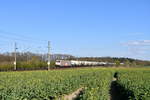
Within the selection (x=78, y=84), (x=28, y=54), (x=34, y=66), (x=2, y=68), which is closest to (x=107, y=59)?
(x=28, y=54)

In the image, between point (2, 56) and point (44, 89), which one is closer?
point (44, 89)

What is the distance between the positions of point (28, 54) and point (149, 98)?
9884 cm

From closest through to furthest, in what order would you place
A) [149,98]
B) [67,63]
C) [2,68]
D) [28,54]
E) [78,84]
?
[149,98] → [78,84] → [2,68] → [67,63] → [28,54]

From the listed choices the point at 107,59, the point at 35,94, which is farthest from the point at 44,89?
the point at 107,59

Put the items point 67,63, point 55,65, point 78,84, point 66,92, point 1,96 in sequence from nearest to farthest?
1. point 1,96
2. point 66,92
3. point 78,84
4. point 55,65
5. point 67,63

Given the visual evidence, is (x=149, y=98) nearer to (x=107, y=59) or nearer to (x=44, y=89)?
(x=44, y=89)

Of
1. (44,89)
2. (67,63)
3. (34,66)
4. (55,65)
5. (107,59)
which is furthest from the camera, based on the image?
(107,59)

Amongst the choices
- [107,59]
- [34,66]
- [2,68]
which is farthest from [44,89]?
[107,59]

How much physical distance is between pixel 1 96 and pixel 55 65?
251ft

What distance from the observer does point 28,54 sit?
109812 millimetres

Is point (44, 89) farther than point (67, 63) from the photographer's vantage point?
No

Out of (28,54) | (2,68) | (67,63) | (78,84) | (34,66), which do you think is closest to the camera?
(78,84)

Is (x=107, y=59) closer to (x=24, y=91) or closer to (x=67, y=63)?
(x=67, y=63)

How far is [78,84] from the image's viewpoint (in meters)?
29.9
